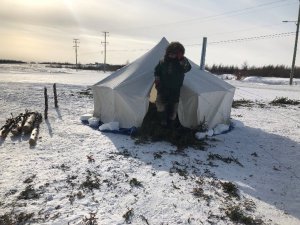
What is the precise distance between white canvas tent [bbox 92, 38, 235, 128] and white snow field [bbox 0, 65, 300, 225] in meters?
0.61

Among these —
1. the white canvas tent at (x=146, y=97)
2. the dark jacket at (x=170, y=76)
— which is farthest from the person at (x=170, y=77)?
the white canvas tent at (x=146, y=97)

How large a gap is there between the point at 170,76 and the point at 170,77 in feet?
0.07

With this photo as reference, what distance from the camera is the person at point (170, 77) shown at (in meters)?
7.04

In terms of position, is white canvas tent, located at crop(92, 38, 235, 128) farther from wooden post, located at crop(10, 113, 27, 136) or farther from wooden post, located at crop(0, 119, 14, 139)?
wooden post, located at crop(0, 119, 14, 139)

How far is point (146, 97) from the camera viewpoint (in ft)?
24.4

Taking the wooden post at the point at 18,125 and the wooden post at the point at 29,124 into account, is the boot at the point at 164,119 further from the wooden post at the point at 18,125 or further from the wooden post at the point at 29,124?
the wooden post at the point at 18,125

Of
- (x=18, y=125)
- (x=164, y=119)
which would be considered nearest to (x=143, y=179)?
(x=164, y=119)

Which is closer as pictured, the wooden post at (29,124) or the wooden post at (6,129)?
the wooden post at (6,129)

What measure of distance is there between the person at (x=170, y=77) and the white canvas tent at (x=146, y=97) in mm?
375

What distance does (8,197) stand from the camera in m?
4.28

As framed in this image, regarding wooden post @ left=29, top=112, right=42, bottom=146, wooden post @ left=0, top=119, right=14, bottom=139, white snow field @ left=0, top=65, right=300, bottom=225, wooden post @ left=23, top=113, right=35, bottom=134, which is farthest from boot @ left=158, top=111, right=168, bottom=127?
wooden post @ left=0, top=119, right=14, bottom=139

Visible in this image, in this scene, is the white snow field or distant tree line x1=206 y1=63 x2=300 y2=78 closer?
the white snow field

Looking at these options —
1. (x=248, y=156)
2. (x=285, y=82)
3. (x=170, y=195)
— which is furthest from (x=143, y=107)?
(x=285, y=82)

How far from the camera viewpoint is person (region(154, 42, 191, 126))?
23.1ft
